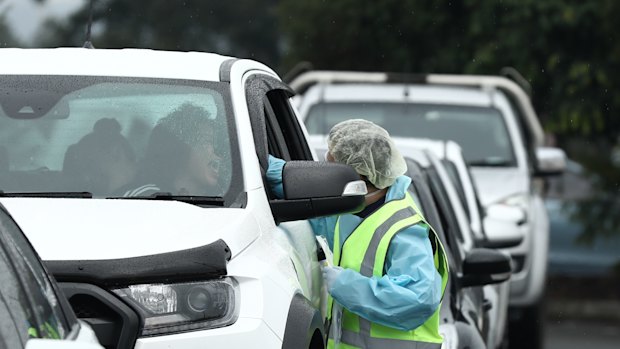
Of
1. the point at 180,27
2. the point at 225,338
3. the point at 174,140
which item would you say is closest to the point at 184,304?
the point at 225,338

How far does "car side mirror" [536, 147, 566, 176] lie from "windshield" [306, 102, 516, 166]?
2.10 ft

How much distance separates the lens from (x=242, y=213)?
5.43 metres

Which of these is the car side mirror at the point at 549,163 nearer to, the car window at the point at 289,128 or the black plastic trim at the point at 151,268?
the car window at the point at 289,128

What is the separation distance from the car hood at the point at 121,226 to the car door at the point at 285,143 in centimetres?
39

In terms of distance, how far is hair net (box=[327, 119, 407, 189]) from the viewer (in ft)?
20.3

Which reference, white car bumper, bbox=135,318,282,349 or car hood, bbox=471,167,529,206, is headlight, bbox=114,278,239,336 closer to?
white car bumper, bbox=135,318,282,349

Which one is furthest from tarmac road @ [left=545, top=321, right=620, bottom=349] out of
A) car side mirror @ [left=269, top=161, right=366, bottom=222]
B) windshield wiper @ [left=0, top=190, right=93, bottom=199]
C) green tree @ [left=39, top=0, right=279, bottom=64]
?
green tree @ [left=39, top=0, right=279, bottom=64]

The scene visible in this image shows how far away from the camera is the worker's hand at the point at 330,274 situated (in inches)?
233

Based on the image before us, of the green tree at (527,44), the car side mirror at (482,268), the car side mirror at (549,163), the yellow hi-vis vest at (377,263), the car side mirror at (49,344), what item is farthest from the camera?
the green tree at (527,44)

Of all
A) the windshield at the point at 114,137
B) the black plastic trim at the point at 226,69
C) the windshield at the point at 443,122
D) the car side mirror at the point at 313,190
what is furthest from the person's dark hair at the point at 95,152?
the windshield at the point at 443,122

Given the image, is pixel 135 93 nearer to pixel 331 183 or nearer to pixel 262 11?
pixel 331 183

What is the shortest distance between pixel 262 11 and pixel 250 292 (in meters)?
56.1

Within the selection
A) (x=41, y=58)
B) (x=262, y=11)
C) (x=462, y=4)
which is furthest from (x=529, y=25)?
(x=262, y=11)

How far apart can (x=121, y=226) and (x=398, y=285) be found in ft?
3.90
